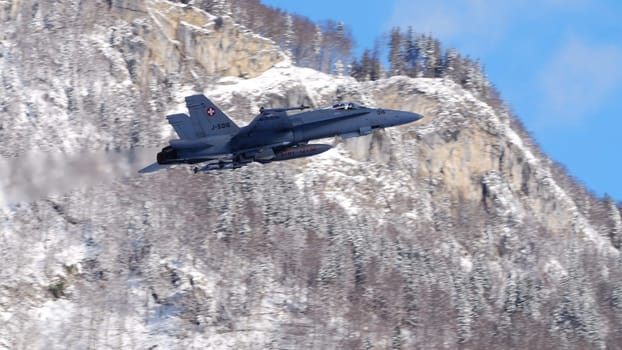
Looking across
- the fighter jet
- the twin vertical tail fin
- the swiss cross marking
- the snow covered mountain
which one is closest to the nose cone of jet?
the fighter jet

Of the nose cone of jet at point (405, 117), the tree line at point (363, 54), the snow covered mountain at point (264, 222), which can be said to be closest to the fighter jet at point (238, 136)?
the nose cone of jet at point (405, 117)

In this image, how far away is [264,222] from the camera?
119062mm

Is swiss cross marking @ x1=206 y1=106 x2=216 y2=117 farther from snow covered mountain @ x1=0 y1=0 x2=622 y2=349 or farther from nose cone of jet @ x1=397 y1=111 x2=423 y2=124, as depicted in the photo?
snow covered mountain @ x1=0 y1=0 x2=622 y2=349

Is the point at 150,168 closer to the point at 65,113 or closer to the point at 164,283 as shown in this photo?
the point at 164,283

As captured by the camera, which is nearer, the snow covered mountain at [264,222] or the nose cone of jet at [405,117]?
the nose cone of jet at [405,117]

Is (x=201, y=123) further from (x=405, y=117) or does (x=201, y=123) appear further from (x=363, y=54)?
(x=363, y=54)

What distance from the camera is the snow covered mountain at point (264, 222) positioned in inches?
4040

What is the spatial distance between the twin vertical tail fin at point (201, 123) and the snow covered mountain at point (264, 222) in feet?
104

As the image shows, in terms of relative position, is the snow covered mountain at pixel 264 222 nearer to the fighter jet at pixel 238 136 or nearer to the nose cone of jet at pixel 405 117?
the fighter jet at pixel 238 136

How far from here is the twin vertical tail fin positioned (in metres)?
61.9

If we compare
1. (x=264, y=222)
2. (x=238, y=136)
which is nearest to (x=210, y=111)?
(x=238, y=136)

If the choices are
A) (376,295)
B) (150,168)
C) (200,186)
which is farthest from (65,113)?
(150,168)

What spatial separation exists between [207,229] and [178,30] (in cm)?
3079

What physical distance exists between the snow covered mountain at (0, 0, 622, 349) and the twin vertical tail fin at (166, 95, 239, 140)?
31.8m
